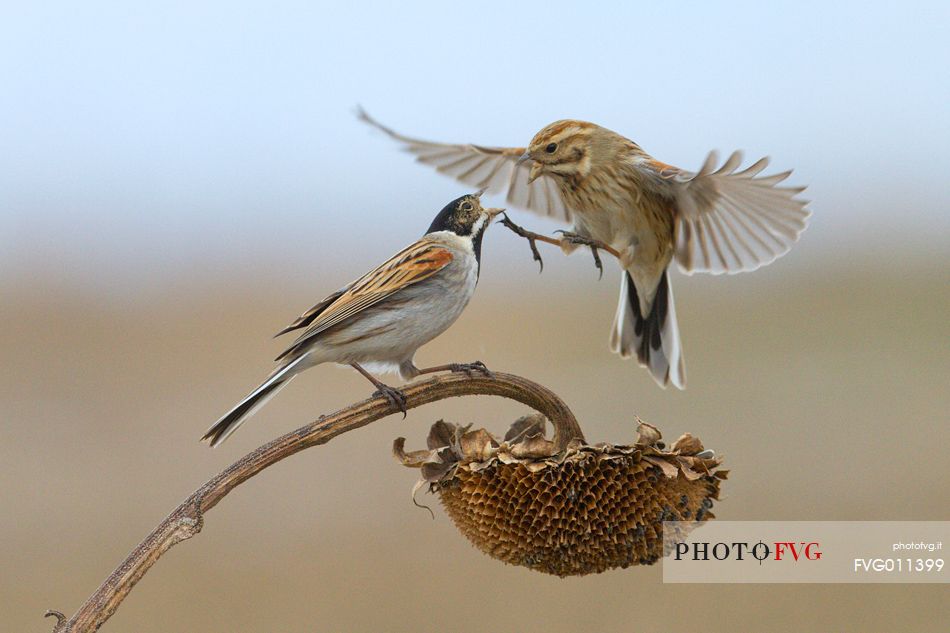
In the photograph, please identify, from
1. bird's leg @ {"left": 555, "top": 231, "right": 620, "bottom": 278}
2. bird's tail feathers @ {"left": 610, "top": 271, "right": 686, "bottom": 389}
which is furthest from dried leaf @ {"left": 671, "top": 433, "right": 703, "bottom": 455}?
bird's tail feathers @ {"left": 610, "top": 271, "right": 686, "bottom": 389}

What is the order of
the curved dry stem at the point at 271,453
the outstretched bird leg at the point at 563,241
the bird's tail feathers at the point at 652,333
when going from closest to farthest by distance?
the curved dry stem at the point at 271,453
the outstretched bird leg at the point at 563,241
the bird's tail feathers at the point at 652,333

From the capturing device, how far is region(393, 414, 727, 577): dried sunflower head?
3266 millimetres

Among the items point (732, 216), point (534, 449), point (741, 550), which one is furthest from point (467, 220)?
point (741, 550)

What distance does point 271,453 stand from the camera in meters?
2.90

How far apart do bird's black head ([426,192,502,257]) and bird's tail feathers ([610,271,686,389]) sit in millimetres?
851

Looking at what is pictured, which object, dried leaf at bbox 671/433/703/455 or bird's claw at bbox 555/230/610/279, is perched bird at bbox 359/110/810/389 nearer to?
bird's claw at bbox 555/230/610/279

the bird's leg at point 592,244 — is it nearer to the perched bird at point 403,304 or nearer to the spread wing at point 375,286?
the perched bird at point 403,304

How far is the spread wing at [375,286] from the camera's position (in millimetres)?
4211

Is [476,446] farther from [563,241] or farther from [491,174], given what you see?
[491,174]

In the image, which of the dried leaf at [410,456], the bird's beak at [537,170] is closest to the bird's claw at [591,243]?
the bird's beak at [537,170]

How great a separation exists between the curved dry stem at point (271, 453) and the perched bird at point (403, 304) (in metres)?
0.89

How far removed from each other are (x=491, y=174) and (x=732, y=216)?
137 cm

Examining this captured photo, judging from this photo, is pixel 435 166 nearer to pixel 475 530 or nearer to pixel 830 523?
pixel 475 530

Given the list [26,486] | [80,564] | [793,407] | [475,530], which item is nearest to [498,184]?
[475,530]
